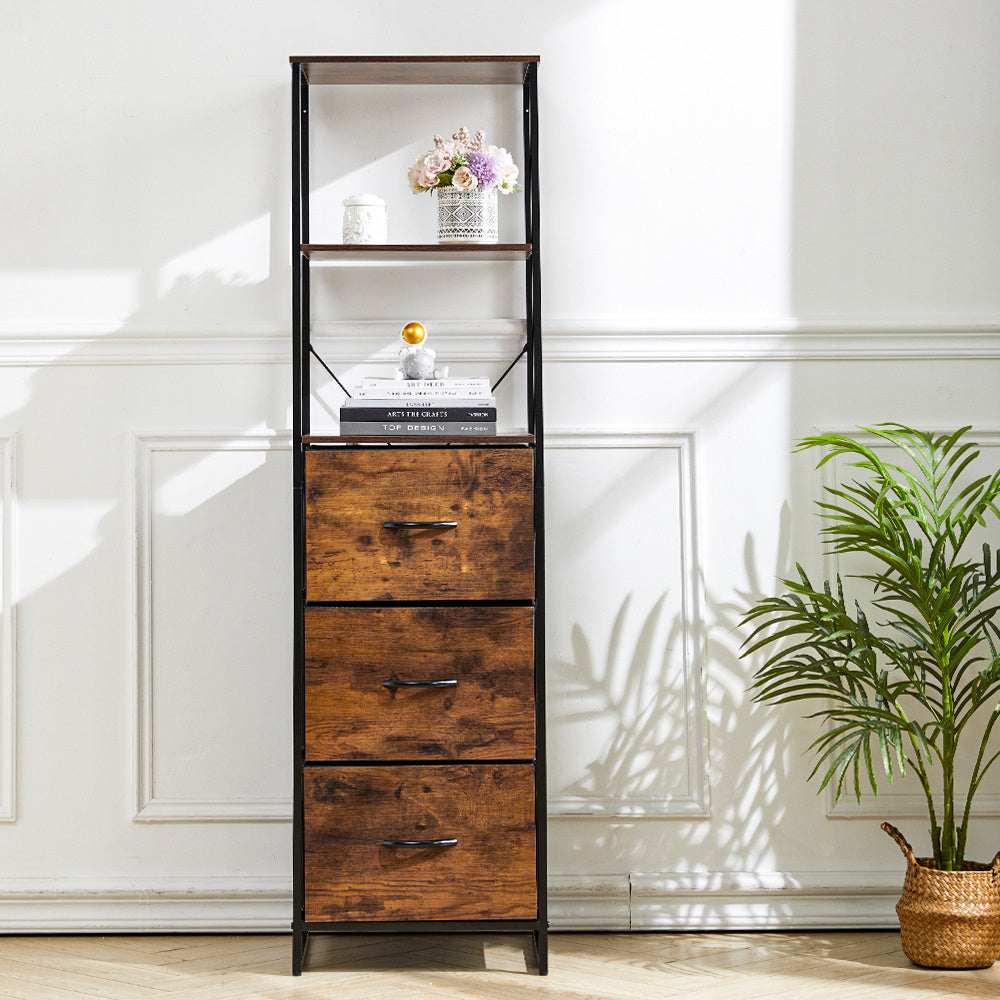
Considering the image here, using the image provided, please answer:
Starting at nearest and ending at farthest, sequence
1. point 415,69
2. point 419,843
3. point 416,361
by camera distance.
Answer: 1. point 419,843
2. point 416,361
3. point 415,69

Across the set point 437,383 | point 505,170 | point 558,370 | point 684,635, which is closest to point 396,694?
point 437,383

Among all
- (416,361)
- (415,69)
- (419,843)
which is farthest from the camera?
(415,69)

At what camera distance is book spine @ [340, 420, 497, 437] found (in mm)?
1811

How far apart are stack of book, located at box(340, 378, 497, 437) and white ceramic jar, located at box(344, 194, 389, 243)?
327 mm

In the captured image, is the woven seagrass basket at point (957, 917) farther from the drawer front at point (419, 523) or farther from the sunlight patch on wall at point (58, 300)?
the sunlight patch on wall at point (58, 300)

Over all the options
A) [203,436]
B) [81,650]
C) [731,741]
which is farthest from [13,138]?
[731,741]

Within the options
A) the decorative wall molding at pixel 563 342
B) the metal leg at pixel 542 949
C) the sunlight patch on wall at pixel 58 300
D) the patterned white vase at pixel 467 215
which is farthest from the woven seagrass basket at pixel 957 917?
the sunlight patch on wall at pixel 58 300

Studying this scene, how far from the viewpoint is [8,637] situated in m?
2.09

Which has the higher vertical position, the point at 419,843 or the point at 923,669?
the point at 923,669

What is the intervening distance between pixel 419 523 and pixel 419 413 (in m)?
0.20

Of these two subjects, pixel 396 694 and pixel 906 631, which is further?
pixel 906 631

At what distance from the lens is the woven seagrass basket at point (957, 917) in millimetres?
1805

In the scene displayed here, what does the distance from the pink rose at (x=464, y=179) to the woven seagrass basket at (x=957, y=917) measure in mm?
1473

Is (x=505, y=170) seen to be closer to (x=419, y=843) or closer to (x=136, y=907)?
(x=419, y=843)
